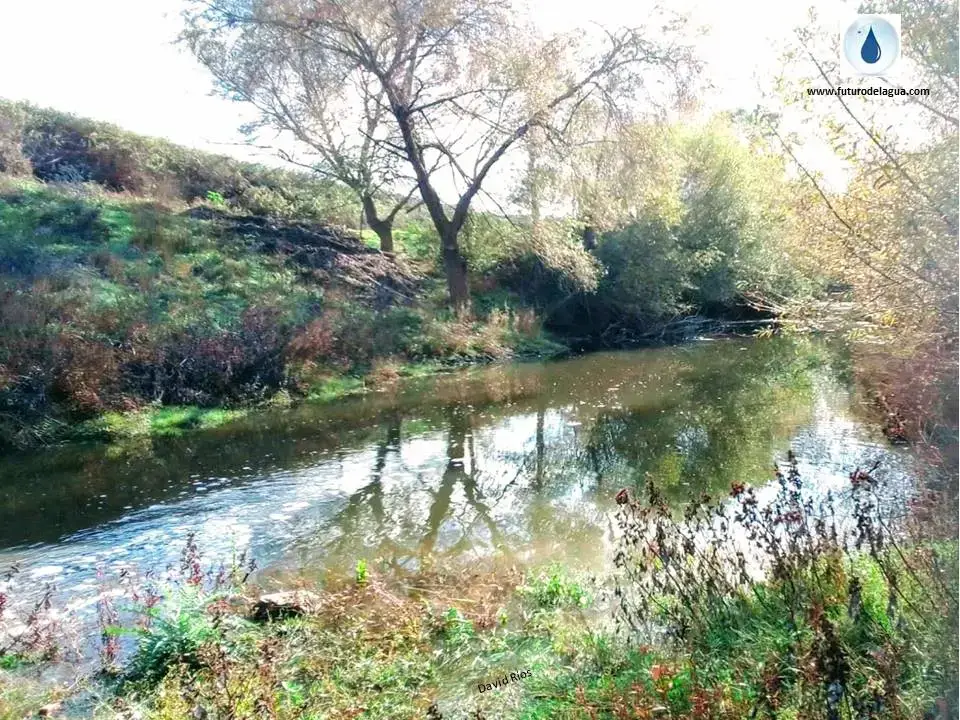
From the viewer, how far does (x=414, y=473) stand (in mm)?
9102

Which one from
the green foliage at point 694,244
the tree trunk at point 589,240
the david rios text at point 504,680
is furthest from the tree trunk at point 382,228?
the david rios text at point 504,680

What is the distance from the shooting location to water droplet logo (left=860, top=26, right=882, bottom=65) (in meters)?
3.59

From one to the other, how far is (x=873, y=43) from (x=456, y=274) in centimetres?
1716

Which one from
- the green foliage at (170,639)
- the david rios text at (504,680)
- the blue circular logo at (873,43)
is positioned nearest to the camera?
the blue circular logo at (873,43)

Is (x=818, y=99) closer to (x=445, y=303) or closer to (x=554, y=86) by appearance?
(x=554, y=86)

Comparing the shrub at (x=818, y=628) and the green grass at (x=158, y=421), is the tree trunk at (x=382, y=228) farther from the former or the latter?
the shrub at (x=818, y=628)

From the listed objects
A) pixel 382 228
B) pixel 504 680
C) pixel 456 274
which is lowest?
pixel 504 680

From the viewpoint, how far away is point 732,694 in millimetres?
→ 3098

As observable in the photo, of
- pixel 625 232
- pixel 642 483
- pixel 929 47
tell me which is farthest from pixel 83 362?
pixel 625 232

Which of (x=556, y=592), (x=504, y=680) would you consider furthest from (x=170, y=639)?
(x=556, y=592)

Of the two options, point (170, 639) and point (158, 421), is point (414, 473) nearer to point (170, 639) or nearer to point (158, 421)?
point (170, 639)

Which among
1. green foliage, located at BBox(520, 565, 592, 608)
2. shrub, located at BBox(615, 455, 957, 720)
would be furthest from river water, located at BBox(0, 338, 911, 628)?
shrub, located at BBox(615, 455, 957, 720)

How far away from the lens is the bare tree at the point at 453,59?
16359mm

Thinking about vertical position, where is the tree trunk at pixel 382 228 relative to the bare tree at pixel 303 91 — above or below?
below
